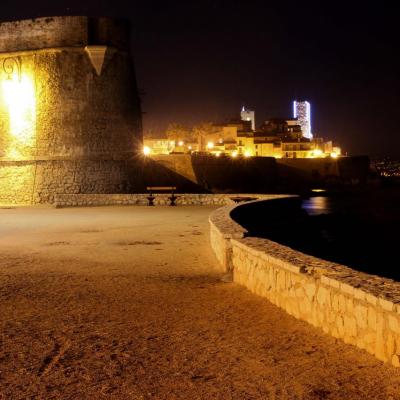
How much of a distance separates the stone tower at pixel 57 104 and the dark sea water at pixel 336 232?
28.9 feet

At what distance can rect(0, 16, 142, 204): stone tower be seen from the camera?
22.0 meters

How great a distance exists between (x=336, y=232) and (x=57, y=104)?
1326 centimetres

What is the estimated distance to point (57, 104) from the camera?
22.2m

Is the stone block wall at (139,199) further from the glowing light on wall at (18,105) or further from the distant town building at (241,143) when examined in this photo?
the distant town building at (241,143)

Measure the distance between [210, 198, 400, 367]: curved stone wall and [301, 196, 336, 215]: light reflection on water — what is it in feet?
70.0

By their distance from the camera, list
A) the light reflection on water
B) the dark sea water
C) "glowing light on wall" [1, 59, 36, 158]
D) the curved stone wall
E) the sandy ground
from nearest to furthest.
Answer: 1. the sandy ground
2. the curved stone wall
3. the dark sea water
4. "glowing light on wall" [1, 59, 36, 158]
5. the light reflection on water

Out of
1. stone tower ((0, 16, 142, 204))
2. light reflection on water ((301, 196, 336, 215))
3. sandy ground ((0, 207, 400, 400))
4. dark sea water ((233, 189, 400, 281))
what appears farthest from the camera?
light reflection on water ((301, 196, 336, 215))

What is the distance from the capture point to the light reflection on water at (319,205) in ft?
92.1

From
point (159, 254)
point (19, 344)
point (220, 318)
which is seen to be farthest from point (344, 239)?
point (19, 344)

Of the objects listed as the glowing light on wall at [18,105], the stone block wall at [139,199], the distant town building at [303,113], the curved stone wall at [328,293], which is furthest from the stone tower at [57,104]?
the distant town building at [303,113]

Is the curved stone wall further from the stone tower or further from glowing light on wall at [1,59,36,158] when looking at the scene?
glowing light on wall at [1,59,36,158]

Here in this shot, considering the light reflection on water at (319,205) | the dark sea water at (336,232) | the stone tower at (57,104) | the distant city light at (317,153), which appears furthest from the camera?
the distant city light at (317,153)

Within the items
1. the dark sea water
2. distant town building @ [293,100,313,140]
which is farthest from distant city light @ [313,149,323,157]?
the dark sea water

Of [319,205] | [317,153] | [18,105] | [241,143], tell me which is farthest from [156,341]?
[317,153]
